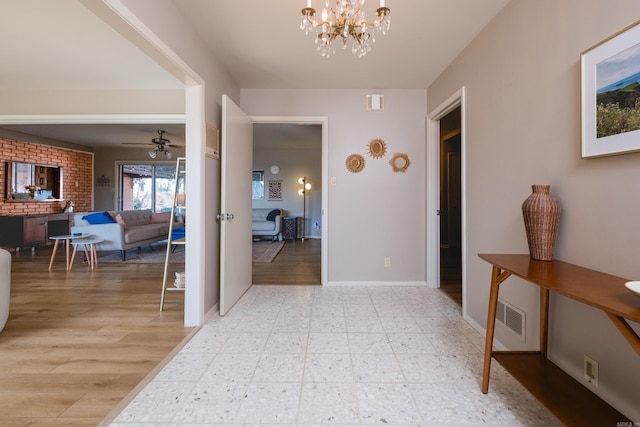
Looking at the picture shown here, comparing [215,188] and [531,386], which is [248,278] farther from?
[531,386]

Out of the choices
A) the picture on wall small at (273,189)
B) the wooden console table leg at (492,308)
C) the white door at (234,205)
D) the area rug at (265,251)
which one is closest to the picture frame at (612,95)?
the wooden console table leg at (492,308)

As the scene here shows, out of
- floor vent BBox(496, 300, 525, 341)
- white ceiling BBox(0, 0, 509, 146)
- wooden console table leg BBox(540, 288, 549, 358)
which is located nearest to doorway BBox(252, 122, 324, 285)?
white ceiling BBox(0, 0, 509, 146)

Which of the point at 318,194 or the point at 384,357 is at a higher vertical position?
the point at 318,194

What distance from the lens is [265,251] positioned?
5.90 meters

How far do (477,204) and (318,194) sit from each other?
234 inches

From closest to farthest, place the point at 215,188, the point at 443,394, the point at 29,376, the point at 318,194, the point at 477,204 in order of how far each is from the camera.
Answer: the point at 443,394 → the point at 29,376 → the point at 477,204 → the point at 215,188 → the point at 318,194

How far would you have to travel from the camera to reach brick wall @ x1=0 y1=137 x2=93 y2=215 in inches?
219

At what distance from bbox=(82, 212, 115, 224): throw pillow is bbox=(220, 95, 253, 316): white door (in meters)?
3.33

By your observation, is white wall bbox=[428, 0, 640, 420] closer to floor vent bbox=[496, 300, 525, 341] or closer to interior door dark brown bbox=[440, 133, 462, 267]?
floor vent bbox=[496, 300, 525, 341]

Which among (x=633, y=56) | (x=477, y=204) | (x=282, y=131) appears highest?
(x=282, y=131)

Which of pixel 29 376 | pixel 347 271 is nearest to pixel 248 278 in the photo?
A: pixel 347 271

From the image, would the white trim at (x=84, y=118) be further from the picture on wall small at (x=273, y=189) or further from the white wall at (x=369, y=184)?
the picture on wall small at (x=273, y=189)

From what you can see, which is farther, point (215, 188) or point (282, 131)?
point (282, 131)

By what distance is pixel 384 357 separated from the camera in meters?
1.92
